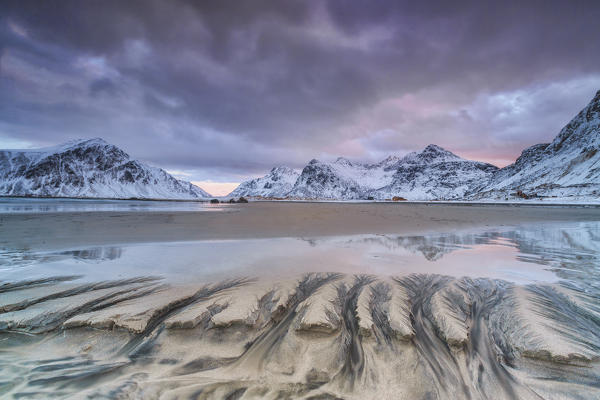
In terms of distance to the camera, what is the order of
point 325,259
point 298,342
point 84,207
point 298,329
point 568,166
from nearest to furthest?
point 298,342 → point 298,329 → point 325,259 → point 84,207 → point 568,166

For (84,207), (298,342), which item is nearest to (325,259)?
(298,342)

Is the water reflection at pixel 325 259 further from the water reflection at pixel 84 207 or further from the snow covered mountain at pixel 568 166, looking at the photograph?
the snow covered mountain at pixel 568 166

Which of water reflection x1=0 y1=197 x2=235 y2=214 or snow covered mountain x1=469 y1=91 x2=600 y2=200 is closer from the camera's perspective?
water reflection x1=0 y1=197 x2=235 y2=214

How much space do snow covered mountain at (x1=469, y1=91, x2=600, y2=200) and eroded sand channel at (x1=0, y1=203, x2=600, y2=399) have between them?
83.8m

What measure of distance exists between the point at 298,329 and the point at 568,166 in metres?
124

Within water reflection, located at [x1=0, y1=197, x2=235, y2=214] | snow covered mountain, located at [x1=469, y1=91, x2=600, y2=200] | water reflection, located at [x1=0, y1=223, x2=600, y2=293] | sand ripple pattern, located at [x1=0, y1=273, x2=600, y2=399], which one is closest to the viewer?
sand ripple pattern, located at [x1=0, y1=273, x2=600, y2=399]

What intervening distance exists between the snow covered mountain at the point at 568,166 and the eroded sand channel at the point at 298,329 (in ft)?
275

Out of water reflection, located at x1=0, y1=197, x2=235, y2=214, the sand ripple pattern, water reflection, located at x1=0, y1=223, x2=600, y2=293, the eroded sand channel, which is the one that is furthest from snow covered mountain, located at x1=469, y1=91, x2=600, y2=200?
the sand ripple pattern

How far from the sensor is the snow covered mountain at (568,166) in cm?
6825

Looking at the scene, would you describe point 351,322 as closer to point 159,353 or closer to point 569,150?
point 159,353

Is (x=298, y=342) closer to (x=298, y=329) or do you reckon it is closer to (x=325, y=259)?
(x=298, y=329)

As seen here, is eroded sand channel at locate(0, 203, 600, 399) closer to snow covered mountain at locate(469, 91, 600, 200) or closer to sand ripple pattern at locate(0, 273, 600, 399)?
sand ripple pattern at locate(0, 273, 600, 399)

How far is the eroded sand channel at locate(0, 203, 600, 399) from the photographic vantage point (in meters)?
1.87

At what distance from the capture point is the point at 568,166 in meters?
85.0
